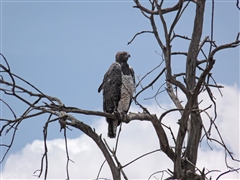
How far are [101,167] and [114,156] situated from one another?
0.16 meters

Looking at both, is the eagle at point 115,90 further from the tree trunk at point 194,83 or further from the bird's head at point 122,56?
the tree trunk at point 194,83

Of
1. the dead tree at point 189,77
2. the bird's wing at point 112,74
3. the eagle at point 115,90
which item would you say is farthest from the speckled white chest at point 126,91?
the dead tree at point 189,77

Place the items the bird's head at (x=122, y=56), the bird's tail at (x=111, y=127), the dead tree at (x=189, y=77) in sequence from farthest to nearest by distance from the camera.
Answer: the bird's head at (x=122, y=56) < the bird's tail at (x=111, y=127) < the dead tree at (x=189, y=77)

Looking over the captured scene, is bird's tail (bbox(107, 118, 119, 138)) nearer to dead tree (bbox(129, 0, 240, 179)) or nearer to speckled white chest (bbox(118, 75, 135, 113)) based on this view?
speckled white chest (bbox(118, 75, 135, 113))

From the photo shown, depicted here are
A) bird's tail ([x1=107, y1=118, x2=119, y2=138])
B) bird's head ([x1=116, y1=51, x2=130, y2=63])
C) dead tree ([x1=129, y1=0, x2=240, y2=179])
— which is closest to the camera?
dead tree ([x1=129, y1=0, x2=240, y2=179])

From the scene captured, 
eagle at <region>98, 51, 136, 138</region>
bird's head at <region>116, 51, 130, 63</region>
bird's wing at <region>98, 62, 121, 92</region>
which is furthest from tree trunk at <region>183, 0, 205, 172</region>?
bird's head at <region>116, 51, 130, 63</region>

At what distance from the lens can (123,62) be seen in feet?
24.1

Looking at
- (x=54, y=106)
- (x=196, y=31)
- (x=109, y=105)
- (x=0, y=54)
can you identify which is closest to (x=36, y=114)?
(x=54, y=106)

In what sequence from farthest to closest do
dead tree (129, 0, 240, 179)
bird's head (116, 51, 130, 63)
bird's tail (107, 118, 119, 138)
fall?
bird's head (116, 51, 130, 63)
bird's tail (107, 118, 119, 138)
dead tree (129, 0, 240, 179)

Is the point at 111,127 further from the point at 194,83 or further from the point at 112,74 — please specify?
the point at 194,83

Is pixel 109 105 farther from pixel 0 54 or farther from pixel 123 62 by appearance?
pixel 0 54

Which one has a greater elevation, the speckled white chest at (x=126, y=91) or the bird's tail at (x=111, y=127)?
the speckled white chest at (x=126, y=91)

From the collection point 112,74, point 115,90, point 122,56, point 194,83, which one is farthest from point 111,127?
point 194,83

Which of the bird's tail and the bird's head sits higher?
the bird's head
